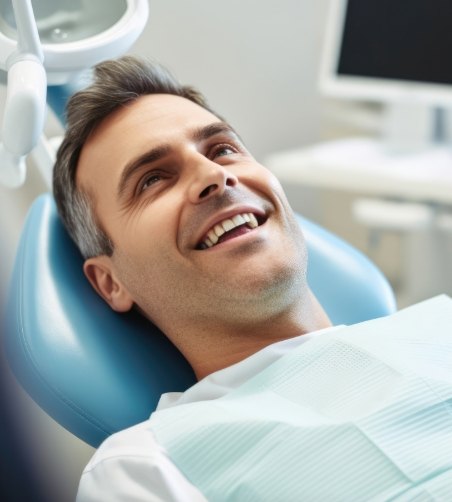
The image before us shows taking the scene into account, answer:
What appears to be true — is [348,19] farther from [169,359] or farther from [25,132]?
[25,132]

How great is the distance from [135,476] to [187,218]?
37 centimetres

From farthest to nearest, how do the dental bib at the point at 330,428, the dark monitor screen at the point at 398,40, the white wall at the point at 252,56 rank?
the white wall at the point at 252,56, the dark monitor screen at the point at 398,40, the dental bib at the point at 330,428

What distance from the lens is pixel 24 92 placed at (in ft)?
3.10

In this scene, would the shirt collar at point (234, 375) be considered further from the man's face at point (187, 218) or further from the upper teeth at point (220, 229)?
the upper teeth at point (220, 229)

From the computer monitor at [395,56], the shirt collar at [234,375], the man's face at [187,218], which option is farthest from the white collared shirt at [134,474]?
the computer monitor at [395,56]

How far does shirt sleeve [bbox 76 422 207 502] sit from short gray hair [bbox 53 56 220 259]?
36cm

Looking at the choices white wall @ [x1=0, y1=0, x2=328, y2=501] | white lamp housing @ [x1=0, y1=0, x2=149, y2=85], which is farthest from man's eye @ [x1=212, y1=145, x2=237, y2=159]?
white wall @ [x1=0, y1=0, x2=328, y2=501]

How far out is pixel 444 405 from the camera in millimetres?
979

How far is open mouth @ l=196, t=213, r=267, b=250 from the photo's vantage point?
114 cm

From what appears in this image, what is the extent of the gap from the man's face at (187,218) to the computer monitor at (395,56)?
1089mm

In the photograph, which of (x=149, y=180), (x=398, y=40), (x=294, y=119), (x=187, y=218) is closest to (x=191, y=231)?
(x=187, y=218)

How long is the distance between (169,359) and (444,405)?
46 centimetres

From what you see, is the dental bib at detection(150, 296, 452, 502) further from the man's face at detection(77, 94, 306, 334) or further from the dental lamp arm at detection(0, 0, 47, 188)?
the dental lamp arm at detection(0, 0, 47, 188)

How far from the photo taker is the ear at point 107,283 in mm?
1256
